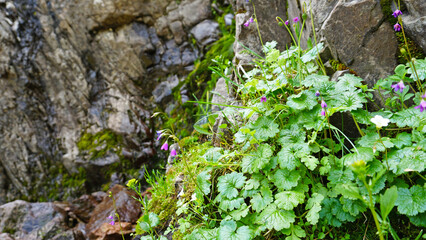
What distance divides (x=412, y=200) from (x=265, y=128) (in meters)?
0.85

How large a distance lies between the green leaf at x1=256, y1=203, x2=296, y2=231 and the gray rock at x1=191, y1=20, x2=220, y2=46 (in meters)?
4.17

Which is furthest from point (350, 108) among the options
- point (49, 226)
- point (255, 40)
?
point (49, 226)

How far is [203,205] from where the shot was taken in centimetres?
200

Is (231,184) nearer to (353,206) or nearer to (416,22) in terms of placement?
(353,206)

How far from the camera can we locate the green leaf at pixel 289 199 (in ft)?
5.09

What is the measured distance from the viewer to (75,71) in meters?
5.87

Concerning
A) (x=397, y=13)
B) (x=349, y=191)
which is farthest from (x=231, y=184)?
(x=397, y=13)

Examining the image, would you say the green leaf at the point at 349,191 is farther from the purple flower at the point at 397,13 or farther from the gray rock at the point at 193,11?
the gray rock at the point at 193,11

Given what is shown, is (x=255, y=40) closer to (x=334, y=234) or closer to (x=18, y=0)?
(x=334, y=234)

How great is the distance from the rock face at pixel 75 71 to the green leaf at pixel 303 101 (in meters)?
3.85

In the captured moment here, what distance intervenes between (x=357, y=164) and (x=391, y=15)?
53.9 inches

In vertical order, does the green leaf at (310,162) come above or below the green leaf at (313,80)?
below

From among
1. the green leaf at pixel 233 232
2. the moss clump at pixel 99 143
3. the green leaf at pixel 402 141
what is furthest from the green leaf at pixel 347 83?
the moss clump at pixel 99 143

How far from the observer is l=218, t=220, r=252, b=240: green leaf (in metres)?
1.58
